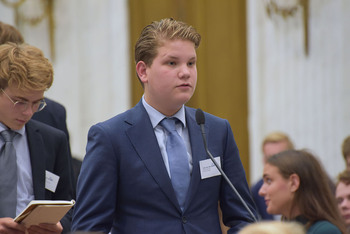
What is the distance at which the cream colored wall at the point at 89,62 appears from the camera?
7328 mm

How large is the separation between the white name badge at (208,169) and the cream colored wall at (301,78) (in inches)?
169

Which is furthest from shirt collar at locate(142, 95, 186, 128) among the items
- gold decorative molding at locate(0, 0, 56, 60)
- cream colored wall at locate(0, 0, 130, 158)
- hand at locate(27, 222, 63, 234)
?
gold decorative molding at locate(0, 0, 56, 60)

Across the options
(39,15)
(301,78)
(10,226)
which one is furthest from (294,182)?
(39,15)

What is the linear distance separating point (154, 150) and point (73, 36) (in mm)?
4562

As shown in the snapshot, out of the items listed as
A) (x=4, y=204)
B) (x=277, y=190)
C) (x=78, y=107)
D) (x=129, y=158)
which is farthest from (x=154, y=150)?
(x=78, y=107)

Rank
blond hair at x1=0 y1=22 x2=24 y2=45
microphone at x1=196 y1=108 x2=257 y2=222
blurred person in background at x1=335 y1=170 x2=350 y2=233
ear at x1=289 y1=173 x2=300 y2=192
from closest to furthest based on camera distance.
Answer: microphone at x1=196 y1=108 x2=257 y2=222
blond hair at x1=0 y1=22 x2=24 y2=45
ear at x1=289 y1=173 x2=300 y2=192
blurred person in background at x1=335 y1=170 x2=350 y2=233

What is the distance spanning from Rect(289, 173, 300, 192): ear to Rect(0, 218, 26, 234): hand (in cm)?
175

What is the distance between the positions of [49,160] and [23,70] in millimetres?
498

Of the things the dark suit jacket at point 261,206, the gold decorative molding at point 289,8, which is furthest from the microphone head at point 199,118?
the gold decorative molding at point 289,8

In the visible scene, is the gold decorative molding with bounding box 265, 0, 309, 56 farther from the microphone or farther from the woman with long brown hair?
the microphone

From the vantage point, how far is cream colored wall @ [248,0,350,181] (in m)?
7.30

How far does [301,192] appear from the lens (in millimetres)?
4223

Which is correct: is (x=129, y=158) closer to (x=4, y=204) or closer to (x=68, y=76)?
(x=4, y=204)

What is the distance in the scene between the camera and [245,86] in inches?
297
